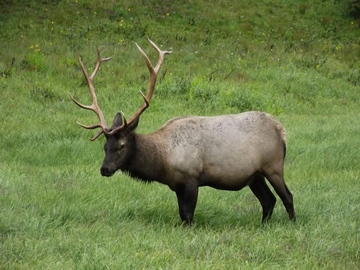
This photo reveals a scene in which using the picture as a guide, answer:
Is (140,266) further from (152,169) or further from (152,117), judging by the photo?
(152,117)

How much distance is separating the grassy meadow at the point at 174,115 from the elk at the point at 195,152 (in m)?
0.44

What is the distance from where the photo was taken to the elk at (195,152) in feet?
26.0

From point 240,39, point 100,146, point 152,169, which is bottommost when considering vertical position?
point 240,39

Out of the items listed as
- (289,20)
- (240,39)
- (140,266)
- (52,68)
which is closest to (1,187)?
(140,266)

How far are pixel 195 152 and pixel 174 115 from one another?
7732 millimetres

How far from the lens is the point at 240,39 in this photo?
25078 mm

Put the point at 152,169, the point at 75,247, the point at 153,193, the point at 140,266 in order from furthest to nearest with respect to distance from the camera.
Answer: the point at 153,193 < the point at 152,169 < the point at 75,247 < the point at 140,266

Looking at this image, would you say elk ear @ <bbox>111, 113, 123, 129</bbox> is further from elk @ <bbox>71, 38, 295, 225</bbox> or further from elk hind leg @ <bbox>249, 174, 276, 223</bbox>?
elk hind leg @ <bbox>249, 174, 276, 223</bbox>

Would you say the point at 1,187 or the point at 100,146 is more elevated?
the point at 1,187

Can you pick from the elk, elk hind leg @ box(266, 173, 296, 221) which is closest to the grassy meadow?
elk hind leg @ box(266, 173, 296, 221)

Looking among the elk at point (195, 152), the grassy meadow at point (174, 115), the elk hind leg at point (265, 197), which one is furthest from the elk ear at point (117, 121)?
the elk hind leg at point (265, 197)

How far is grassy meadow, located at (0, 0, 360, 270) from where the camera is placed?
6715mm

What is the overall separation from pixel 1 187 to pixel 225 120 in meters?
2.65

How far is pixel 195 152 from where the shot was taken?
8062mm
